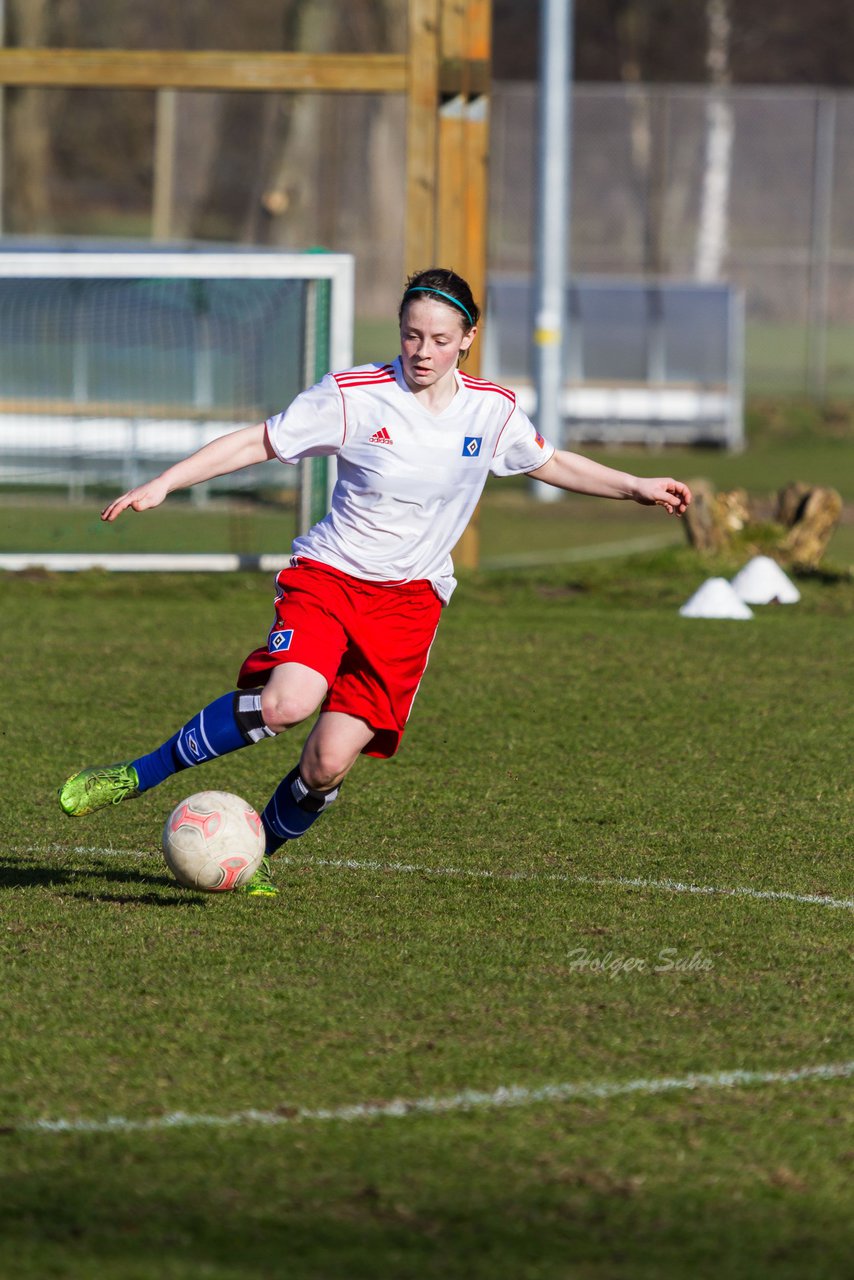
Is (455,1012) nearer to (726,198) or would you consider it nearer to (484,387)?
(484,387)

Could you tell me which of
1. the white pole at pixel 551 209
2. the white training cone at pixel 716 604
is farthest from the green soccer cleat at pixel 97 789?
the white pole at pixel 551 209

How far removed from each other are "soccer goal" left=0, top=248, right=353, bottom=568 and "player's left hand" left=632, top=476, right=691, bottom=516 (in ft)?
20.6

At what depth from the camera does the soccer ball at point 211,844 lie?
4766mm

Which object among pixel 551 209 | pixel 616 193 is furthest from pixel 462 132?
pixel 616 193

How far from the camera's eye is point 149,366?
1905 centimetres

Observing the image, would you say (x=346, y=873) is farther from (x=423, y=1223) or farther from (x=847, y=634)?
(x=847, y=634)

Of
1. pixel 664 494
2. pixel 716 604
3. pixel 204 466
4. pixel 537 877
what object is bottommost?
pixel 716 604

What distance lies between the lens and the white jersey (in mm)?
4883

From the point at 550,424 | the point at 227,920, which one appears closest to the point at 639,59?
the point at 550,424

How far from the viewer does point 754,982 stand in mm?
A: 4273

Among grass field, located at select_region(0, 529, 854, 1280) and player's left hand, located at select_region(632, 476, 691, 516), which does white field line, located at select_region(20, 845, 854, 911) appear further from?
player's left hand, located at select_region(632, 476, 691, 516)

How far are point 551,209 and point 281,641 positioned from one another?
44.5 feet

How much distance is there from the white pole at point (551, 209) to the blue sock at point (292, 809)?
41.2 feet

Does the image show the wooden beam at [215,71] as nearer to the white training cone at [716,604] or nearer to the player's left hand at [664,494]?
the white training cone at [716,604]
